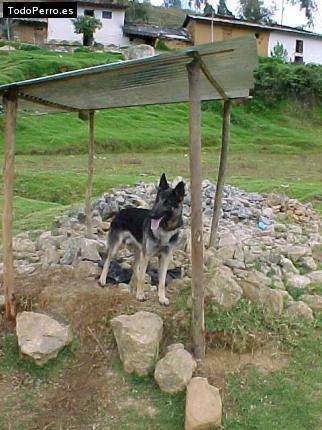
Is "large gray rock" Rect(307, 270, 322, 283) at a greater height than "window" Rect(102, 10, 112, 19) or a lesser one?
lesser

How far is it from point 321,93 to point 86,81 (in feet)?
105

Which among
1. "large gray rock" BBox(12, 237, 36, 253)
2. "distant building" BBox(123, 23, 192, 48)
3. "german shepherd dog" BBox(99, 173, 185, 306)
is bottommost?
"large gray rock" BBox(12, 237, 36, 253)

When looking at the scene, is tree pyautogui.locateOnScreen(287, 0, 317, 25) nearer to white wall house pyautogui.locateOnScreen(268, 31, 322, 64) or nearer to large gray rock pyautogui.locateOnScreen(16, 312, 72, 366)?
white wall house pyautogui.locateOnScreen(268, 31, 322, 64)

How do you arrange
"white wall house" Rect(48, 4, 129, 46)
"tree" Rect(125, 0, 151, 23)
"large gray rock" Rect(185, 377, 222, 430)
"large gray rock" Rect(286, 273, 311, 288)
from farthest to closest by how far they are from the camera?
"tree" Rect(125, 0, 151, 23), "white wall house" Rect(48, 4, 129, 46), "large gray rock" Rect(286, 273, 311, 288), "large gray rock" Rect(185, 377, 222, 430)

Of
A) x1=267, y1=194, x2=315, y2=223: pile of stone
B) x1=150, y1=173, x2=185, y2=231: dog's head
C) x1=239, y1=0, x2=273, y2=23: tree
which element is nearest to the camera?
x1=150, y1=173, x2=185, y2=231: dog's head

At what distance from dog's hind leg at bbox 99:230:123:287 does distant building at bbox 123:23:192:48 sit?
143 ft

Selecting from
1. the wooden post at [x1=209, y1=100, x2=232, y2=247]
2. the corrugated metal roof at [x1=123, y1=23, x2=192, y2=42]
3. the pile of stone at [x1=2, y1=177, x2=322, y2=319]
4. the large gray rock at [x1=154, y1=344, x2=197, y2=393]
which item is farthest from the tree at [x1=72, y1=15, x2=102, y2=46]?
the large gray rock at [x1=154, y1=344, x2=197, y2=393]

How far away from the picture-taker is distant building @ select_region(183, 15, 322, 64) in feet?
152

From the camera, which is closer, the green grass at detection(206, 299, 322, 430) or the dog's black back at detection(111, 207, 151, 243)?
the green grass at detection(206, 299, 322, 430)

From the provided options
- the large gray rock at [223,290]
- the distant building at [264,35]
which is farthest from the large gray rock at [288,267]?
the distant building at [264,35]

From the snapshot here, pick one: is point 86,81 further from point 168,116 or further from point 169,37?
point 169,37

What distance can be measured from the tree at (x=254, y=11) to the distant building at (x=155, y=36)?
23111mm

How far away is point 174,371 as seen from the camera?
→ 4.54 metres

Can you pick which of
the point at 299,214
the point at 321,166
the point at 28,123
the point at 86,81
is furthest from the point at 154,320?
the point at 28,123
